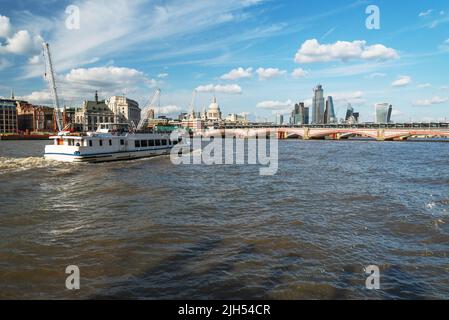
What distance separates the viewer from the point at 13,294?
9.10 metres

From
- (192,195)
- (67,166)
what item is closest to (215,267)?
(192,195)

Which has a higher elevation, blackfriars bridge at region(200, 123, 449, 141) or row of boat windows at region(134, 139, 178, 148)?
blackfriars bridge at region(200, 123, 449, 141)

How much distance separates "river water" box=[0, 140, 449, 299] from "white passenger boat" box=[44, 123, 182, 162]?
57.9ft

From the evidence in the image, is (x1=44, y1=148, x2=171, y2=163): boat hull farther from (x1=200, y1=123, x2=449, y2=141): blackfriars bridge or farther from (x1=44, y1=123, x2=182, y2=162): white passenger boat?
(x1=200, y1=123, x2=449, y2=141): blackfriars bridge

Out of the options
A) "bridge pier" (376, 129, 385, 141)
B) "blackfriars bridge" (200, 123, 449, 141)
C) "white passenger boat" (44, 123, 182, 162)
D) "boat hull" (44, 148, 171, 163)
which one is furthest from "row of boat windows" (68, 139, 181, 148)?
"bridge pier" (376, 129, 385, 141)

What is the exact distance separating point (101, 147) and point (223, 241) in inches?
1472

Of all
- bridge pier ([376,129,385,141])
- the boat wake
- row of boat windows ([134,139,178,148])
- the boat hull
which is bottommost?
the boat wake

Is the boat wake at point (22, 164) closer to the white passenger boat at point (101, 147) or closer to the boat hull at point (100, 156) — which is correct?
the boat hull at point (100, 156)

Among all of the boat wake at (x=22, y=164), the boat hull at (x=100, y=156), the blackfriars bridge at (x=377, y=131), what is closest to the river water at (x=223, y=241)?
the boat wake at (x=22, y=164)

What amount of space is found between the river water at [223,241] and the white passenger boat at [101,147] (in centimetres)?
1764

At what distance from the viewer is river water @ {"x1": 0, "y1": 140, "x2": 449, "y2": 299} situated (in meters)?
9.74

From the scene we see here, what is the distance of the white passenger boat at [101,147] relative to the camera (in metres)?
43.4
